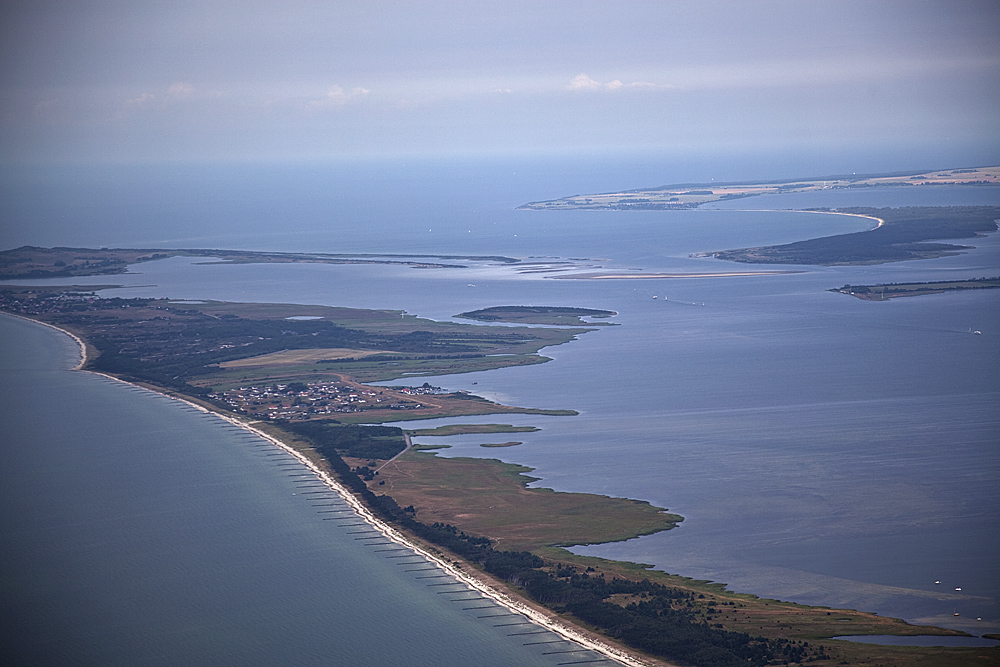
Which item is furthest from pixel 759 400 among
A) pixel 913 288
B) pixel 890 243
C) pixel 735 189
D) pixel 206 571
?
pixel 735 189

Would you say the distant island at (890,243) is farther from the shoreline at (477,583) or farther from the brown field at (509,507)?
the shoreline at (477,583)

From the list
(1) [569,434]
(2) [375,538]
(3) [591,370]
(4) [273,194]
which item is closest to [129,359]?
(3) [591,370]

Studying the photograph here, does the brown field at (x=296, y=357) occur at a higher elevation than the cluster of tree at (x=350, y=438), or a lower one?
higher

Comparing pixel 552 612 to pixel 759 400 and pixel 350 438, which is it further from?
pixel 759 400

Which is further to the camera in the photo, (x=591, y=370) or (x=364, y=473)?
(x=591, y=370)

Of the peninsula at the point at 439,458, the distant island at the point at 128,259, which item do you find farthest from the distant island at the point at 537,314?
the distant island at the point at 128,259

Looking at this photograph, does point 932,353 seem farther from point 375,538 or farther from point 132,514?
point 132,514

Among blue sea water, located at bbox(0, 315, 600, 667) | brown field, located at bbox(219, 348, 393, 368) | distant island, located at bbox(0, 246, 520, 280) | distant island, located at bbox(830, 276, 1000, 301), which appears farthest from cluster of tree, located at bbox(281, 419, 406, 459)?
distant island, located at bbox(0, 246, 520, 280)
